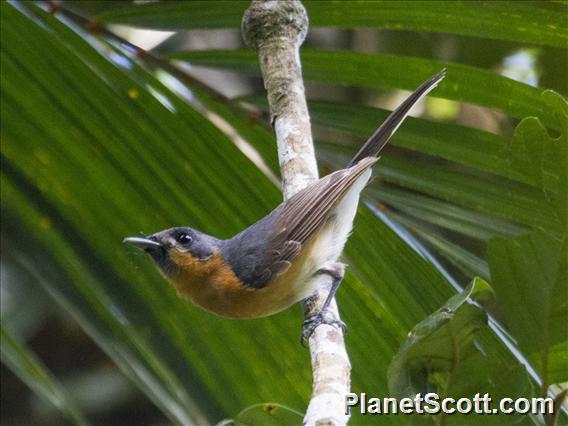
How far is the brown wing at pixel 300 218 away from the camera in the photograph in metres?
2.69

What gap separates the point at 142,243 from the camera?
253 centimetres

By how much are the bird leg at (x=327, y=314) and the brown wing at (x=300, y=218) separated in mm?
127

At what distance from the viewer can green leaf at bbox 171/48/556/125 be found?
2.60 meters

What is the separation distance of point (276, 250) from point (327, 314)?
0.60 m

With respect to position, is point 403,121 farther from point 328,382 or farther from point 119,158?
point 328,382

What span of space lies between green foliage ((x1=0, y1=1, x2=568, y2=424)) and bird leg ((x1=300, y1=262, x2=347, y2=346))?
0.04 m

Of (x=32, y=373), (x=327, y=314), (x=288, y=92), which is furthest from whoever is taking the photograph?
(x=288, y=92)

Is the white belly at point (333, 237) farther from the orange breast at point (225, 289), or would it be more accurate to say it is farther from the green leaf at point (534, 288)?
the green leaf at point (534, 288)

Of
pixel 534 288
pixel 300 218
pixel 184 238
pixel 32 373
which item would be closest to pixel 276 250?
pixel 300 218

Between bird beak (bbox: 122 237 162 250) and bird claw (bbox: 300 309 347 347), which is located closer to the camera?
bird claw (bbox: 300 309 347 347)

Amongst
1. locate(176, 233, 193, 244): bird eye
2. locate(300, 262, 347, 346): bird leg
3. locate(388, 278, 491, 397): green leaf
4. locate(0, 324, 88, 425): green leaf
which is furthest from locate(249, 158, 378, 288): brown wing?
locate(388, 278, 491, 397): green leaf

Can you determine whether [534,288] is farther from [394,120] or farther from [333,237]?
[333,237]

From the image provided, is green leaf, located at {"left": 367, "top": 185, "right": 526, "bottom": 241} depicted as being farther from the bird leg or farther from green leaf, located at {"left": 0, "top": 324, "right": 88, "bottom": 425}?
green leaf, located at {"left": 0, "top": 324, "right": 88, "bottom": 425}

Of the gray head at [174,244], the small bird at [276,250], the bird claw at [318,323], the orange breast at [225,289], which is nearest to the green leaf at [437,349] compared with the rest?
the bird claw at [318,323]
